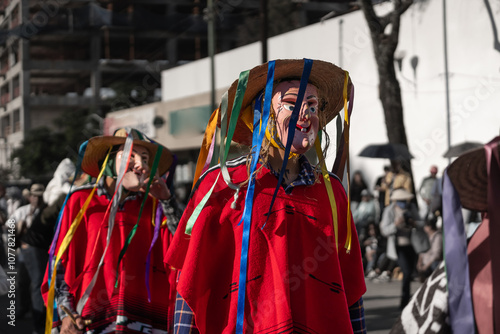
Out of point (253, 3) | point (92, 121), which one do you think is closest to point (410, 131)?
point (92, 121)

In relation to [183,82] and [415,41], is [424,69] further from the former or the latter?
[183,82]

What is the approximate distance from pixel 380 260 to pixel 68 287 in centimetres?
866

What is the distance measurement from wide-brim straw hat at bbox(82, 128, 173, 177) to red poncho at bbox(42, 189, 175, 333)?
0.35 metres

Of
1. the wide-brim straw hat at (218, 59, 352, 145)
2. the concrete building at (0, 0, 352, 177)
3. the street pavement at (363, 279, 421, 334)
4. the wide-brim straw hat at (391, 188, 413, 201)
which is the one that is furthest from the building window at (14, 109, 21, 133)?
the wide-brim straw hat at (218, 59, 352, 145)

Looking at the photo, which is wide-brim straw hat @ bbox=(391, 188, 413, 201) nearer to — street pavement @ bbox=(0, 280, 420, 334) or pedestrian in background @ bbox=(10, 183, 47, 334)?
street pavement @ bbox=(0, 280, 420, 334)

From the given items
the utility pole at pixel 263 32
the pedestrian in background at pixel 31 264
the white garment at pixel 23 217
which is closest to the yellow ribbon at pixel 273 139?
the pedestrian in background at pixel 31 264

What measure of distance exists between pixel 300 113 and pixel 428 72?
1553 centimetres

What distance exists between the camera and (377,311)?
395 inches

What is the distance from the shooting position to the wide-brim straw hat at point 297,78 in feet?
10.7

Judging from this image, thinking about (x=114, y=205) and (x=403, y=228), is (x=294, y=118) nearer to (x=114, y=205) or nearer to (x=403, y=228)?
(x=114, y=205)

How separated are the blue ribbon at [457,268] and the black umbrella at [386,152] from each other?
35.0 ft

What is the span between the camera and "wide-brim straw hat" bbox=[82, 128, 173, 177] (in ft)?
17.6

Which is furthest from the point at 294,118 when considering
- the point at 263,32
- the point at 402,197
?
the point at 263,32

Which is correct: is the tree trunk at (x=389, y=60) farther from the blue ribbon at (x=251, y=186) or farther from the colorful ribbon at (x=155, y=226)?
the blue ribbon at (x=251, y=186)
